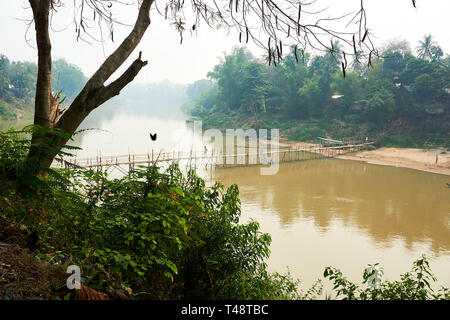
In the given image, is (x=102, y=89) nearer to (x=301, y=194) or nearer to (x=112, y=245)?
(x=112, y=245)

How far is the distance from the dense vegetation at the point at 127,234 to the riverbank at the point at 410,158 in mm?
20290

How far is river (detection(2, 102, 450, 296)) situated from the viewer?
8367 millimetres

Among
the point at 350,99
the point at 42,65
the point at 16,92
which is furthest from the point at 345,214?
the point at 16,92

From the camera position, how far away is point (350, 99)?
32.2 meters

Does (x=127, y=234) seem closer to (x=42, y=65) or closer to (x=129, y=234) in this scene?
(x=129, y=234)

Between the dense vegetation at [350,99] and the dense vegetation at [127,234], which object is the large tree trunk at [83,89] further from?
the dense vegetation at [350,99]

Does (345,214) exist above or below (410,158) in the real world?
below

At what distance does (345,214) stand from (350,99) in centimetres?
2273

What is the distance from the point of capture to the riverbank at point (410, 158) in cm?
2078

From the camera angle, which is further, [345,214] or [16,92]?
[16,92]

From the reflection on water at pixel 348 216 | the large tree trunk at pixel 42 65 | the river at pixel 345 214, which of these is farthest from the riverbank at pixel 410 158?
the large tree trunk at pixel 42 65

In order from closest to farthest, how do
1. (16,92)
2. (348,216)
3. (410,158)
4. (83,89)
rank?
(83,89)
(348,216)
(410,158)
(16,92)
